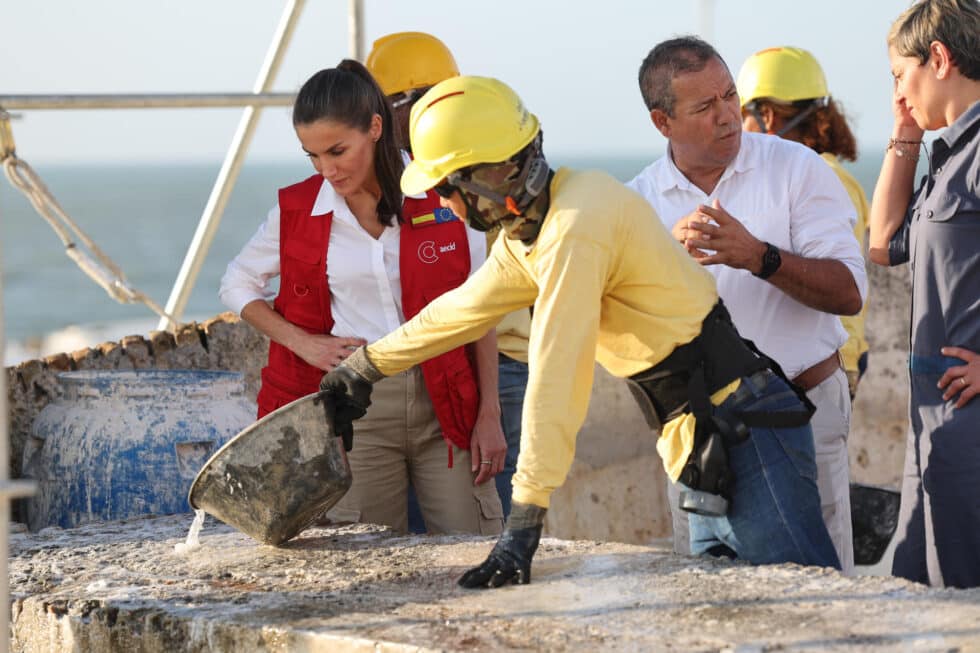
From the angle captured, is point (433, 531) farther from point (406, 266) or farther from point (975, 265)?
point (975, 265)

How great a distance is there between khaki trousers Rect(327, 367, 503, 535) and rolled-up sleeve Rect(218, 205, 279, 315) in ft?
1.62

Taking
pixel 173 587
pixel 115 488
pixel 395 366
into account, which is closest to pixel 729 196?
pixel 395 366

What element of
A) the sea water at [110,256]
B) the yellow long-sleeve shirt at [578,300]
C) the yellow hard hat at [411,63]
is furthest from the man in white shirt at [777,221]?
the sea water at [110,256]

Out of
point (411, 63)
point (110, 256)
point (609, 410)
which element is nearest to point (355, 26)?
point (411, 63)

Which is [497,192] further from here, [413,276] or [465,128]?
[413,276]

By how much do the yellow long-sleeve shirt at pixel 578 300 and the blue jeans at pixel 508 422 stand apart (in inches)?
40.4

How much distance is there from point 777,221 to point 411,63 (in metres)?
1.52

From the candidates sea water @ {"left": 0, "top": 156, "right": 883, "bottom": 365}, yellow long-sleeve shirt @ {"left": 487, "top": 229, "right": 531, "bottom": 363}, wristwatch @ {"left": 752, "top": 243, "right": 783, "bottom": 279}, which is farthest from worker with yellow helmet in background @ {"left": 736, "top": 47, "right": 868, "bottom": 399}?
sea water @ {"left": 0, "top": 156, "right": 883, "bottom": 365}

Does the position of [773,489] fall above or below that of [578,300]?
below

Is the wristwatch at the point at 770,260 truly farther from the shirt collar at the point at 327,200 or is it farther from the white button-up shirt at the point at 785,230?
the shirt collar at the point at 327,200

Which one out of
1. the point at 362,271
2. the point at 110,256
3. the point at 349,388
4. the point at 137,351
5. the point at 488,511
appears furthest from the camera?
the point at 110,256

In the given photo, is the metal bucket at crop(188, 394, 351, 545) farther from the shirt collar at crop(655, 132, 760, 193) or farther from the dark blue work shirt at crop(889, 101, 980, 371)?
the dark blue work shirt at crop(889, 101, 980, 371)

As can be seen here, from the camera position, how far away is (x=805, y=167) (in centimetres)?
392

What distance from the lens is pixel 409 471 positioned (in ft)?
13.8
